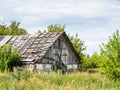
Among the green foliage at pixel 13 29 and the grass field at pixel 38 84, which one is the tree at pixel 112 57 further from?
the green foliage at pixel 13 29

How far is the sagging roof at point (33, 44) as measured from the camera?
3341 cm

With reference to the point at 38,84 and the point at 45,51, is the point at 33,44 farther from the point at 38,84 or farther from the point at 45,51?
the point at 38,84

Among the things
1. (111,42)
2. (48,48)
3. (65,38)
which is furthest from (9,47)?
(111,42)

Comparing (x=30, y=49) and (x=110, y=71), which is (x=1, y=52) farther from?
(x=110, y=71)

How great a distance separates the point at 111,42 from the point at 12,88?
1381 cm

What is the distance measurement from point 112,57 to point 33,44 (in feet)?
46.3

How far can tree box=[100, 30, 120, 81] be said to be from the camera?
21.9m

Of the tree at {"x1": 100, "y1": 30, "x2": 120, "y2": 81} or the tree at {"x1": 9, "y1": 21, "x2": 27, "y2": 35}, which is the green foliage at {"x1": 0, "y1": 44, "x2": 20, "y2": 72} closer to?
the tree at {"x1": 100, "y1": 30, "x2": 120, "y2": 81}

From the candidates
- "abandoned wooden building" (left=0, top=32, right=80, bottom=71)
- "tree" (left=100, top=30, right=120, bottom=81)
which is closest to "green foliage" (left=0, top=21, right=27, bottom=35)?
"abandoned wooden building" (left=0, top=32, right=80, bottom=71)

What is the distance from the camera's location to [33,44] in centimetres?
3522

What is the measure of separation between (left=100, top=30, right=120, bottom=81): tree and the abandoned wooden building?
11.2m

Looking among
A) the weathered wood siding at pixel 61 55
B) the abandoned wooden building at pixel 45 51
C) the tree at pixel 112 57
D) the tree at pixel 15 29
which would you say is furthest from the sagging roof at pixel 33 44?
the tree at pixel 15 29

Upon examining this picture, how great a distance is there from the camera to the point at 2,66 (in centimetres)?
3225

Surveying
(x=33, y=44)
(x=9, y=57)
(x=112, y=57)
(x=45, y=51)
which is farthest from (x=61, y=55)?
(x=112, y=57)
